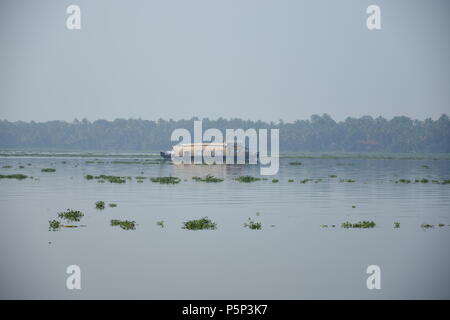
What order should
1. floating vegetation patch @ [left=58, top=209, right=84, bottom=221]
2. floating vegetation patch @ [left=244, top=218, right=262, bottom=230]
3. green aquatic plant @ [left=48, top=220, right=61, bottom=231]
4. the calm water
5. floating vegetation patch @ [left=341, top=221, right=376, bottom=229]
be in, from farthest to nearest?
floating vegetation patch @ [left=58, top=209, right=84, bottom=221], floating vegetation patch @ [left=341, top=221, right=376, bottom=229], floating vegetation patch @ [left=244, top=218, right=262, bottom=230], green aquatic plant @ [left=48, top=220, right=61, bottom=231], the calm water

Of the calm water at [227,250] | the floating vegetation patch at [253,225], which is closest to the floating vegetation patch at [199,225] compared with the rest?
the calm water at [227,250]

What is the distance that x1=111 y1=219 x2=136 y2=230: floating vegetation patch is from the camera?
24453mm

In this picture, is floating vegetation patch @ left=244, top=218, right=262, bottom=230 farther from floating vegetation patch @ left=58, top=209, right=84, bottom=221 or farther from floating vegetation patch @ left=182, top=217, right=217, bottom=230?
floating vegetation patch @ left=58, top=209, right=84, bottom=221

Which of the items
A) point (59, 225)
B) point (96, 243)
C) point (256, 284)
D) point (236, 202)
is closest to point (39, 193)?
point (236, 202)

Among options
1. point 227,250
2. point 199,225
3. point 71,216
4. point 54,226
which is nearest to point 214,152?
point 71,216

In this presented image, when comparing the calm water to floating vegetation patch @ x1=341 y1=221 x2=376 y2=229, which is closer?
the calm water

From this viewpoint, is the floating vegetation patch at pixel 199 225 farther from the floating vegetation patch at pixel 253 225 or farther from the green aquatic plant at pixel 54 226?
the green aquatic plant at pixel 54 226

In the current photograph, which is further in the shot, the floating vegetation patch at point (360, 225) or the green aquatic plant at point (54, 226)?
the floating vegetation patch at point (360, 225)

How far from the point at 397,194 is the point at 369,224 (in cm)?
1594

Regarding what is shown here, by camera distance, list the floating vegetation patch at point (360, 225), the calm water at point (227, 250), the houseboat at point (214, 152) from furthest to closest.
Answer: the houseboat at point (214, 152), the floating vegetation patch at point (360, 225), the calm water at point (227, 250)

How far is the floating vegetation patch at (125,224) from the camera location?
24453 millimetres

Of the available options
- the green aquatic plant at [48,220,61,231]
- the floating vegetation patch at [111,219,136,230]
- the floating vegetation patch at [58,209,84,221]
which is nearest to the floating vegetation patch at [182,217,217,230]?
the floating vegetation patch at [111,219,136,230]

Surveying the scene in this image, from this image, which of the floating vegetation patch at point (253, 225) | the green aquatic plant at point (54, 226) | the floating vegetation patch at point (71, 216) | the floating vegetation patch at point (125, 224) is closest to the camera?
the green aquatic plant at point (54, 226)

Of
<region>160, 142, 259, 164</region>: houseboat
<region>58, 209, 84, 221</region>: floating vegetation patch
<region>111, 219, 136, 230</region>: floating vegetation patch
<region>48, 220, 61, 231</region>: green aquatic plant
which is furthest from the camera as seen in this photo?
<region>160, 142, 259, 164</region>: houseboat
